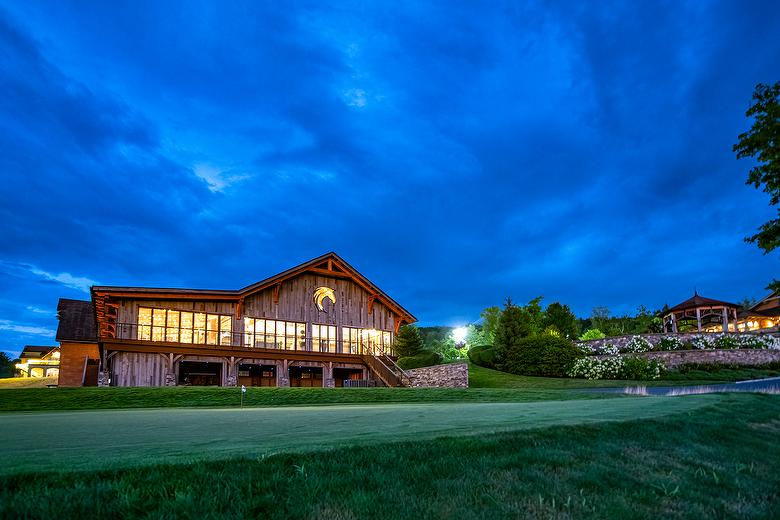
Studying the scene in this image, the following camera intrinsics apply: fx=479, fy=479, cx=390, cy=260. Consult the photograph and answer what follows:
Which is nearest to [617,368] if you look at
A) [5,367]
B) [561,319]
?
[561,319]

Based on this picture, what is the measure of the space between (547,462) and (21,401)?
19.5 metres

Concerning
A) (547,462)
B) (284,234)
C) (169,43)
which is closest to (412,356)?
(547,462)

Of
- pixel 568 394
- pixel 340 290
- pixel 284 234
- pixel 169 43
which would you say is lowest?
pixel 568 394

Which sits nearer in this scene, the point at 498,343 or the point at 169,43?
the point at 498,343

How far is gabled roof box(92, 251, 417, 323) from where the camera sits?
93.8 ft

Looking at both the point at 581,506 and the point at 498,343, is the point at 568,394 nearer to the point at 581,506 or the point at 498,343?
the point at 498,343

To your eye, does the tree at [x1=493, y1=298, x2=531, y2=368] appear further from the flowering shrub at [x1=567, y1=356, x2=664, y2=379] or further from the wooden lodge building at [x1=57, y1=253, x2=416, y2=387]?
the wooden lodge building at [x1=57, y1=253, x2=416, y2=387]

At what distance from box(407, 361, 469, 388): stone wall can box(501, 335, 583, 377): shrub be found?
22.9 feet

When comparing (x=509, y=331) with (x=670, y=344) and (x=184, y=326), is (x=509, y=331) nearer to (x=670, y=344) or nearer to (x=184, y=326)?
(x=670, y=344)

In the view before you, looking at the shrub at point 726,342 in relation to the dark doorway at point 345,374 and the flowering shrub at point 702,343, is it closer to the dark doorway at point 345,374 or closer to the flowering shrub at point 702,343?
the flowering shrub at point 702,343

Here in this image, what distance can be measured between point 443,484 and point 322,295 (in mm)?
33143

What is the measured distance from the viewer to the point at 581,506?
4039mm

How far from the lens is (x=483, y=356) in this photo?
127 ft

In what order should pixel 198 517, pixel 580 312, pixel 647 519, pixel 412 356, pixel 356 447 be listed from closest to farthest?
pixel 198 517 → pixel 647 519 → pixel 356 447 → pixel 412 356 → pixel 580 312
